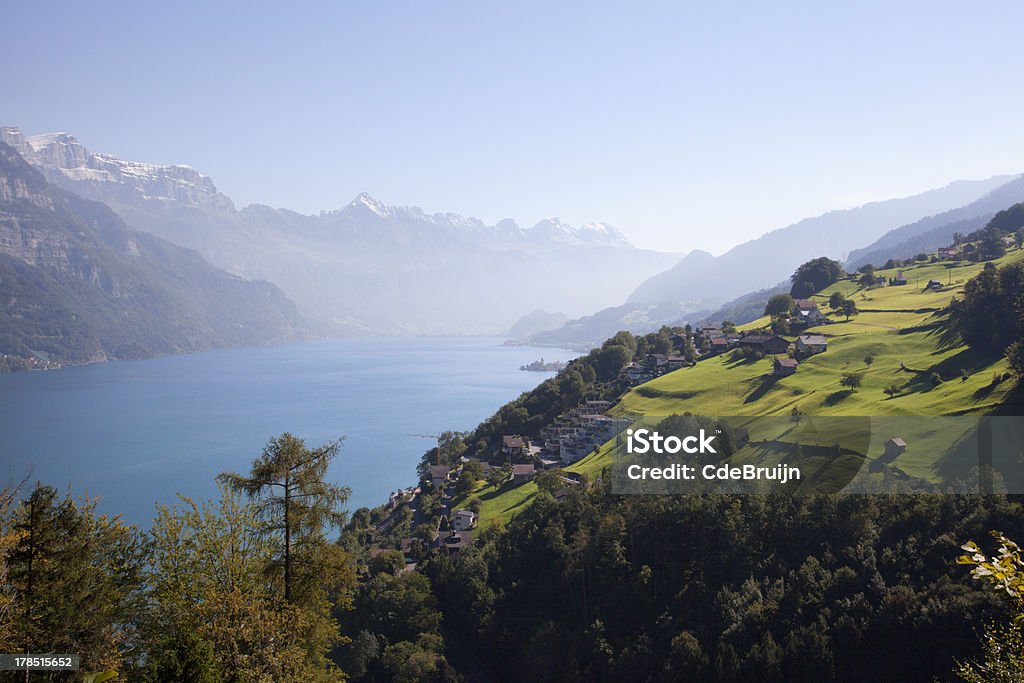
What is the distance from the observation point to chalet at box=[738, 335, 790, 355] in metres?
56.0

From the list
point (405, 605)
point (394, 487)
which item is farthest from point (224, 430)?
point (405, 605)

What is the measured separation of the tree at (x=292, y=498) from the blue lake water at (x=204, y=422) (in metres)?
47.2

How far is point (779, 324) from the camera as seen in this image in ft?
198

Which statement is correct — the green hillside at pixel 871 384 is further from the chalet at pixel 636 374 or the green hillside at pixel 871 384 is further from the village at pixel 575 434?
the chalet at pixel 636 374

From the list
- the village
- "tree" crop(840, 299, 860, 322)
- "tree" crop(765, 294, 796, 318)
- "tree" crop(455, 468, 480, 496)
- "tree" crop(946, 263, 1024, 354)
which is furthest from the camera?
"tree" crop(765, 294, 796, 318)

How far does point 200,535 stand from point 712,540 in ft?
75.3

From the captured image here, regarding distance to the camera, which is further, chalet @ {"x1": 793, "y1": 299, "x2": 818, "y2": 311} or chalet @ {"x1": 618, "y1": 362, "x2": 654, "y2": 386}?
chalet @ {"x1": 793, "y1": 299, "x2": 818, "y2": 311}

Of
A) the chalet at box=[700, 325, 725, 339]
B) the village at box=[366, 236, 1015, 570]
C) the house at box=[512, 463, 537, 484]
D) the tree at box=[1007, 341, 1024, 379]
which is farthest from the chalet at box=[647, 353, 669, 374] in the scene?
the tree at box=[1007, 341, 1024, 379]

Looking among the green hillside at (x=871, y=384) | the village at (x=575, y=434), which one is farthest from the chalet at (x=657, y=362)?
the green hillside at (x=871, y=384)

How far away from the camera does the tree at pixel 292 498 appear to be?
39.3 ft

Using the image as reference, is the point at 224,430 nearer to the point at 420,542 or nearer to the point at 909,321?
the point at 420,542

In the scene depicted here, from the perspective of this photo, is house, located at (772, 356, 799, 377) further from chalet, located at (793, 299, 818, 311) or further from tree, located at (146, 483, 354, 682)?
tree, located at (146, 483, 354, 682)

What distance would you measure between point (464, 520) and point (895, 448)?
81.0ft

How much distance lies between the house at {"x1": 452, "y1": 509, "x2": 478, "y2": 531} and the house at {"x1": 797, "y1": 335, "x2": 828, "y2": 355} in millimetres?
29603
